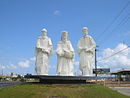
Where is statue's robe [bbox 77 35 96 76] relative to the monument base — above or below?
above

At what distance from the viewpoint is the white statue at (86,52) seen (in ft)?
61.8

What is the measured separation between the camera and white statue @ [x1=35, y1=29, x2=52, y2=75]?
60.9 feet

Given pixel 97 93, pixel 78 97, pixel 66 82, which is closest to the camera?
pixel 78 97

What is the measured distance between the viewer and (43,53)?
18.7 meters

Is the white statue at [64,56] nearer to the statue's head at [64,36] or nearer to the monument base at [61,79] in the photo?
the statue's head at [64,36]

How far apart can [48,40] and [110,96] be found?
7629 millimetres

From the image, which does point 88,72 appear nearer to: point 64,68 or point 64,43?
point 64,68

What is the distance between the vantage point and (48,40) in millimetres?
18844

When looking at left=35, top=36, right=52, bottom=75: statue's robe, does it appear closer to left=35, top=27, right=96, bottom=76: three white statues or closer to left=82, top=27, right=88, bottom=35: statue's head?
left=35, top=27, right=96, bottom=76: three white statues

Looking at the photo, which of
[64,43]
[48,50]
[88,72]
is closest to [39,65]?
[48,50]

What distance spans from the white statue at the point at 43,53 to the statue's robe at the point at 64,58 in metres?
0.98

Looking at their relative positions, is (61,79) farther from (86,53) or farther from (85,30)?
(85,30)

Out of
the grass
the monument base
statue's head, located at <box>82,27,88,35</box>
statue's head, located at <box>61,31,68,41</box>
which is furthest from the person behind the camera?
statue's head, located at <box>82,27,88,35</box>

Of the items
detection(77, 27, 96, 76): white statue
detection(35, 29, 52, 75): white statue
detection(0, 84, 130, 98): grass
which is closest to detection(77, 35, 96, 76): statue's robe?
detection(77, 27, 96, 76): white statue
